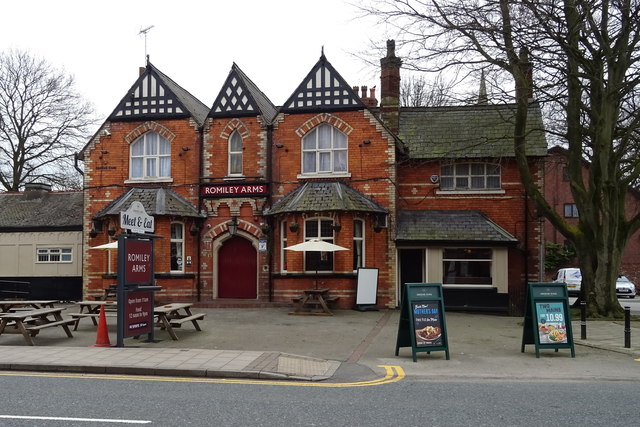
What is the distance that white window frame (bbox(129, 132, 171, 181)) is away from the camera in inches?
835

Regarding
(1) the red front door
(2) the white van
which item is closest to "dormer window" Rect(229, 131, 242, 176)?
(1) the red front door

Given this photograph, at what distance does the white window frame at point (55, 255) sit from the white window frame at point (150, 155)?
4.70 metres

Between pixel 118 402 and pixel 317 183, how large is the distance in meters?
13.5

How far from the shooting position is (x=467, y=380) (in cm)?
877

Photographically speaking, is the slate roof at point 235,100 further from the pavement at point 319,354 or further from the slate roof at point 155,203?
the pavement at point 319,354

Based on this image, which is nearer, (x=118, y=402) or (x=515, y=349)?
(x=118, y=402)

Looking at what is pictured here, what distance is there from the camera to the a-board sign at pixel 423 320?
10273 millimetres

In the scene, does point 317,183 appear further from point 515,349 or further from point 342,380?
point 342,380

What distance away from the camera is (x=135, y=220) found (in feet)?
37.3

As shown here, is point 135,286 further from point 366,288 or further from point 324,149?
point 324,149

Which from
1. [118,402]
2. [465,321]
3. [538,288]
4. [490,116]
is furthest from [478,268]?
[118,402]

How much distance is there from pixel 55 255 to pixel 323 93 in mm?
12612

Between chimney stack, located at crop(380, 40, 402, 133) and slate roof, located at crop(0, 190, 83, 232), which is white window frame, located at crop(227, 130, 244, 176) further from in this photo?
slate roof, located at crop(0, 190, 83, 232)

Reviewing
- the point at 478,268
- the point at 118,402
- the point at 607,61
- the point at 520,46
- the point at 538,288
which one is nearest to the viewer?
the point at 118,402
